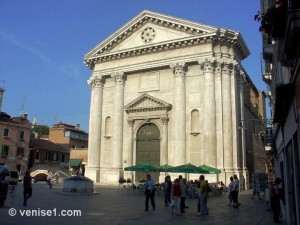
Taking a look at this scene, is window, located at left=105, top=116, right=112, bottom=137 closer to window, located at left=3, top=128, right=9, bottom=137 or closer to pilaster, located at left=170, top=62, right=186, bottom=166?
pilaster, located at left=170, top=62, right=186, bottom=166

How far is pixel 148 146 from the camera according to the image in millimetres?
32219

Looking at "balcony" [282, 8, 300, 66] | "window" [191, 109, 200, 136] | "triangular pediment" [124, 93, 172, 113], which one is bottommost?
"balcony" [282, 8, 300, 66]

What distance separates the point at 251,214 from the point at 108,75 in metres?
24.2

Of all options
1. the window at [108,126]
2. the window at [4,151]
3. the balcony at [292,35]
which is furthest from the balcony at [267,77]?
the window at [4,151]

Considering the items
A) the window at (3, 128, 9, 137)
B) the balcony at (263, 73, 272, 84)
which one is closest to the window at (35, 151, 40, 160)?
the window at (3, 128, 9, 137)

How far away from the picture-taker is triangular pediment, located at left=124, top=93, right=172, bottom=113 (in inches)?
1222

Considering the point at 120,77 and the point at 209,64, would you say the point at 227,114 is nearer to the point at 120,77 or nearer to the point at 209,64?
the point at 209,64

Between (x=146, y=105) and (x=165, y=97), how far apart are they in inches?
78.7

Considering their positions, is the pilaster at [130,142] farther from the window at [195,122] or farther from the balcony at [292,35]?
the balcony at [292,35]

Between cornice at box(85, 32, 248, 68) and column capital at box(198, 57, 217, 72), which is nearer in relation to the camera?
column capital at box(198, 57, 217, 72)

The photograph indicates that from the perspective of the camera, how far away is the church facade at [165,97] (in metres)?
28.9

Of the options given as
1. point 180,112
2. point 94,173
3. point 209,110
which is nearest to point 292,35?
point 209,110

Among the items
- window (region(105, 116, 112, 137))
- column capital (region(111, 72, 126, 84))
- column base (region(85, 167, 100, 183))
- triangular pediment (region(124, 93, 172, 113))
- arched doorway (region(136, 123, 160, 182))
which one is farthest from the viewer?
window (region(105, 116, 112, 137))

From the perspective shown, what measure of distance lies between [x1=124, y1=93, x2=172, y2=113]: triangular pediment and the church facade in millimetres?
95
